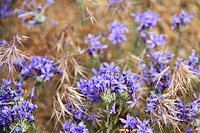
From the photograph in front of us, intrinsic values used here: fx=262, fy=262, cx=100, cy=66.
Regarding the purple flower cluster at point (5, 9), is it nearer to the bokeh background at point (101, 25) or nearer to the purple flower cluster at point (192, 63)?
the bokeh background at point (101, 25)

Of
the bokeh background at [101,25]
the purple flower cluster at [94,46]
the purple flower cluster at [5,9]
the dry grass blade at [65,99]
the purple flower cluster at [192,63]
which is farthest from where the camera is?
the bokeh background at [101,25]

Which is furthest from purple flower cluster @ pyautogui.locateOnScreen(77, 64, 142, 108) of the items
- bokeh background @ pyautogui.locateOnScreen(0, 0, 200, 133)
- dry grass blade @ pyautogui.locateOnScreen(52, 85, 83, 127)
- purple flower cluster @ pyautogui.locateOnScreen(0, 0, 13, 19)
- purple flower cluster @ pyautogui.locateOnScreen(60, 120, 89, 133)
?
purple flower cluster @ pyautogui.locateOnScreen(0, 0, 13, 19)

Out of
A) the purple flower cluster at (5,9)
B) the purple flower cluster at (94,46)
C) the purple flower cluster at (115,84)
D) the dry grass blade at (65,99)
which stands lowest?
the dry grass blade at (65,99)

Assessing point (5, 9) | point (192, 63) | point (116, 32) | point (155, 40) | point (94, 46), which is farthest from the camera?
point (5, 9)

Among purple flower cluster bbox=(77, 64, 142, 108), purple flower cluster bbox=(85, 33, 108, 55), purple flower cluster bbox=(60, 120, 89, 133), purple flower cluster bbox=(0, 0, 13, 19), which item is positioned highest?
purple flower cluster bbox=(0, 0, 13, 19)

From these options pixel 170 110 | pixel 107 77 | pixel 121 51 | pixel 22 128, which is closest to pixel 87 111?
pixel 107 77

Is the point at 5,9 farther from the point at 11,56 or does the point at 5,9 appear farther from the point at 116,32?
the point at 116,32

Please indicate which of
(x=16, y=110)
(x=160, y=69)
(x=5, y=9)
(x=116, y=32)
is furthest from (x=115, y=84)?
(x=5, y=9)

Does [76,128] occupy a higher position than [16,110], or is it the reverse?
[16,110]

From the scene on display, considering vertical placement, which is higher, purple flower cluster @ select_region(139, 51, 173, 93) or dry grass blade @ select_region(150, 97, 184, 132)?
purple flower cluster @ select_region(139, 51, 173, 93)

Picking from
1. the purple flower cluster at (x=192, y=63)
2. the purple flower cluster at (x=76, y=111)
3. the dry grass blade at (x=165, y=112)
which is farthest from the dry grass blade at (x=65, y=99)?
the purple flower cluster at (x=192, y=63)

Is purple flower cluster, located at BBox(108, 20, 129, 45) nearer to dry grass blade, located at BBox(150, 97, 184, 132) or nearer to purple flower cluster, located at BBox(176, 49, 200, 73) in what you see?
purple flower cluster, located at BBox(176, 49, 200, 73)

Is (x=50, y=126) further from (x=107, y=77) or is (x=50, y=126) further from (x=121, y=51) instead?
(x=121, y=51)
